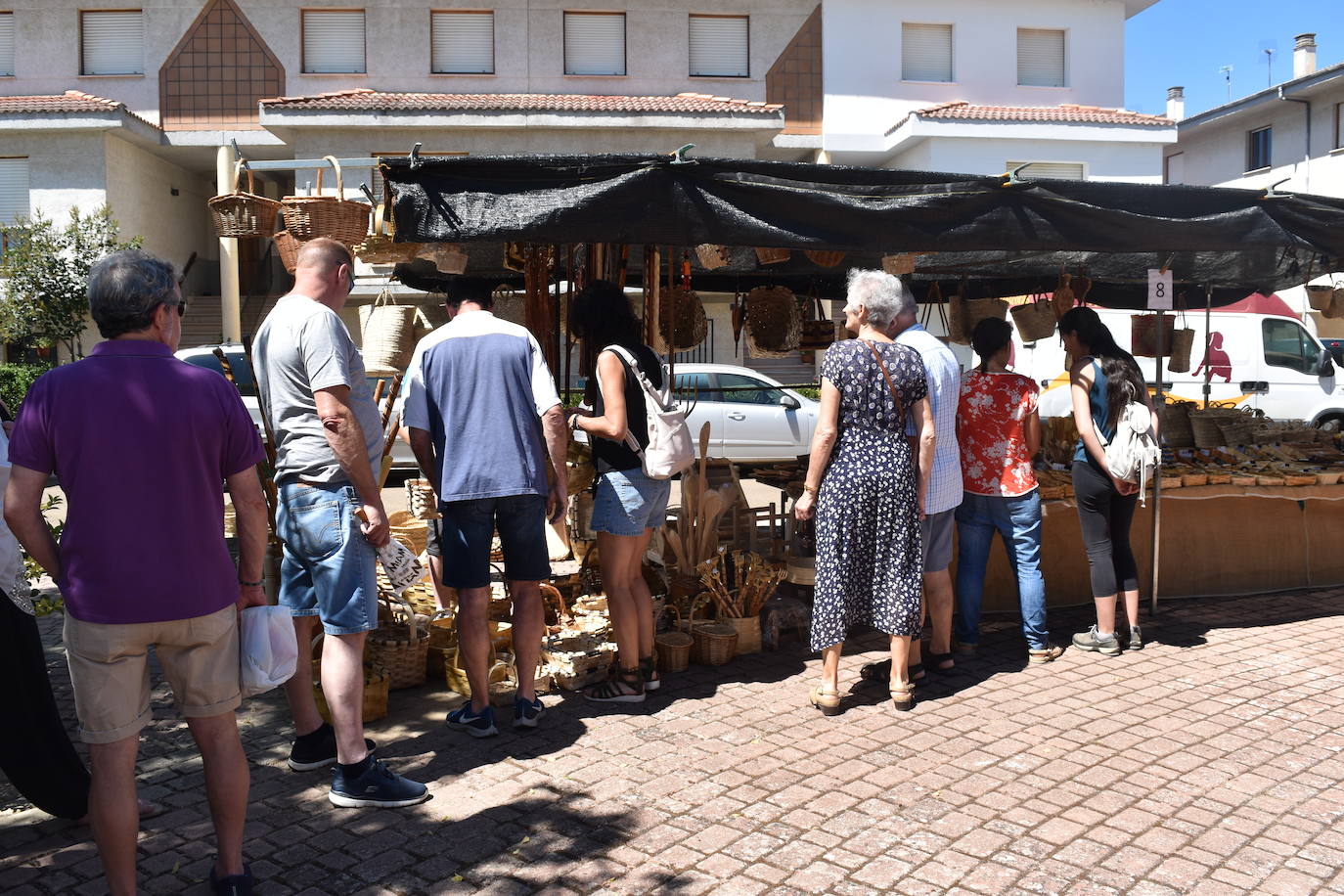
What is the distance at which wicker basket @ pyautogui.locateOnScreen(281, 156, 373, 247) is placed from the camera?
453cm

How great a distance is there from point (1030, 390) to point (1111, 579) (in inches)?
40.3

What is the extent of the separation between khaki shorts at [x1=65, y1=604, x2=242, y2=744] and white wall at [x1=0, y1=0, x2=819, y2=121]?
20606 mm

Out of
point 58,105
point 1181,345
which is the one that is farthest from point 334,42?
point 1181,345

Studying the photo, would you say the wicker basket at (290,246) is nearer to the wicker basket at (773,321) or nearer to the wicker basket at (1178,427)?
the wicker basket at (773,321)

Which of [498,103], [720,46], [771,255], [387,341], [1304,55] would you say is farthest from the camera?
[1304,55]

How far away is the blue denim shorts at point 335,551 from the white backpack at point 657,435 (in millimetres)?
1300

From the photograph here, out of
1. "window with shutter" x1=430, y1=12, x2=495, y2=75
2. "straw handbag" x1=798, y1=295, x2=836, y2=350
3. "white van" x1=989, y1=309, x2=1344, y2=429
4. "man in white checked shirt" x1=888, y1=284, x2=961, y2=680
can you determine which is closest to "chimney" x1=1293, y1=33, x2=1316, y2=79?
"white van" x1=989, y1=309, x2=1344, y2=429

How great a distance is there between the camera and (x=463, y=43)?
21.9 meters

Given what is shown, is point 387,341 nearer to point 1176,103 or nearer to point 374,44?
point 374,44

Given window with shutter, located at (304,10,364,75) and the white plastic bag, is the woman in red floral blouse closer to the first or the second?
the white plastic bag

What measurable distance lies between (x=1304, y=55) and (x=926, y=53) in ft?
39.5

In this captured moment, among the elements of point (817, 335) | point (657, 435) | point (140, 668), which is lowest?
point (140, 668)

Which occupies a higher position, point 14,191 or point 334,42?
point 334,42

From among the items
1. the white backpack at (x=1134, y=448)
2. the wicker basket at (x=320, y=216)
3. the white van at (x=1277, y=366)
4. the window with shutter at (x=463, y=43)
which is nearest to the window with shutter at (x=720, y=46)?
the window with shutter at (x=463, y=43)
